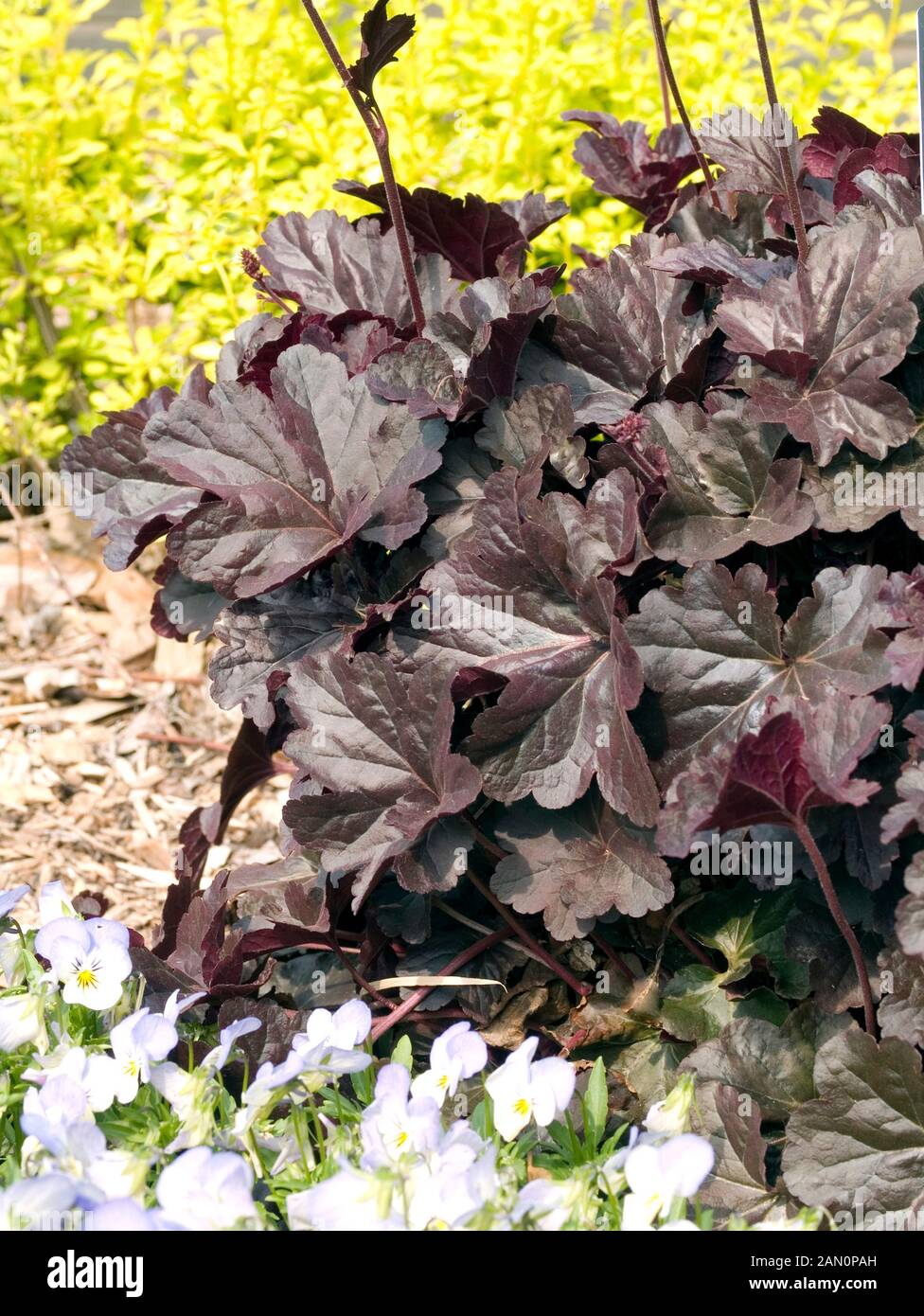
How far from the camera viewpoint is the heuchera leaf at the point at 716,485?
1.72 metres

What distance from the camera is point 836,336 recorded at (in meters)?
1.75

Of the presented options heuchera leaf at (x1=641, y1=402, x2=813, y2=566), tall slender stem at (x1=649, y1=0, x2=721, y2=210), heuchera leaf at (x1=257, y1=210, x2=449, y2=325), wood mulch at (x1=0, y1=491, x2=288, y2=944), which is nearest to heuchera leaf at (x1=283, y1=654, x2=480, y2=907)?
heuchera leaf at (x1=641, y1=402, x2=813, y2=566)

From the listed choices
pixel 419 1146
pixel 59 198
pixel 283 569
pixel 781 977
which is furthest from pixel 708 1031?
pixel 59 198

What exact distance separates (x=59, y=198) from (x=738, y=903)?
122 inches

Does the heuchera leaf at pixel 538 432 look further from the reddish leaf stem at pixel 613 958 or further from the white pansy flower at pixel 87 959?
the white pansy flower at pixel 87 959

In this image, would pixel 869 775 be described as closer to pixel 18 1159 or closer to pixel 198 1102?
pixel 198 1102

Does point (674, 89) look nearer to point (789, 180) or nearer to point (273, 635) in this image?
point (789, 180)

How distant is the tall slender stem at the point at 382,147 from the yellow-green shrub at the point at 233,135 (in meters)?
1.75

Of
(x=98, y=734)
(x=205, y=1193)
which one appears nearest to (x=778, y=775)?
(x=205, y=1193)

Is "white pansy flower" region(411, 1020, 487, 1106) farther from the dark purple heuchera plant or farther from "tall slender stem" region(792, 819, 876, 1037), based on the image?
"tall slender stem" region(792, 819, 876, 1037)

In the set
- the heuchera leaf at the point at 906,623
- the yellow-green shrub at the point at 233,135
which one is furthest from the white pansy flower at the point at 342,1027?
the yellow-green shrub at the point at 233,135

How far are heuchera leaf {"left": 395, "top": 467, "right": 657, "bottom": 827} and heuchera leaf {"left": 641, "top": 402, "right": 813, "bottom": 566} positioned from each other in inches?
2.8
